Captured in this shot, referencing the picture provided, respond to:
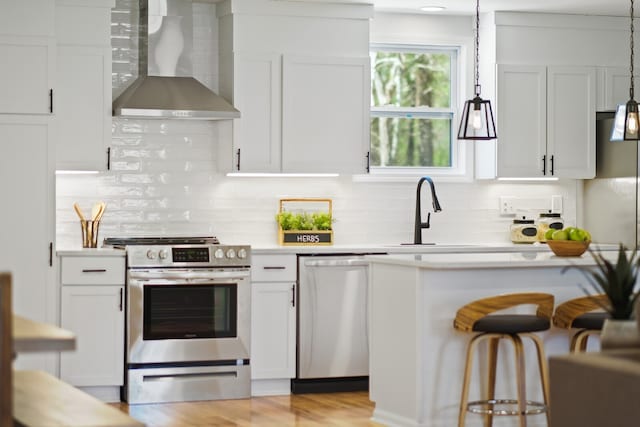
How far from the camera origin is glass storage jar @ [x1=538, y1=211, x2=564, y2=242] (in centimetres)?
775

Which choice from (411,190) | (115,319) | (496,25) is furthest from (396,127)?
(115,319)

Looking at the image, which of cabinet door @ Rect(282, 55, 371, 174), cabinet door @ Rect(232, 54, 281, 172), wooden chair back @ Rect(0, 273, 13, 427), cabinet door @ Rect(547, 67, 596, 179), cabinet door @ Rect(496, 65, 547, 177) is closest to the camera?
wooden chair back @ Rect(0, 273, 13, 427)

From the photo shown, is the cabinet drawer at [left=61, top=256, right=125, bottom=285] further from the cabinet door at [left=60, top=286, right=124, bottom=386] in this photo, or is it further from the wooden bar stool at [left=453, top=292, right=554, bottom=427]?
the wooden bar stool at [left=453, top=292, right=554, bottom=427]

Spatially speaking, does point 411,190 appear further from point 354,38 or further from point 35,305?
point 35,305

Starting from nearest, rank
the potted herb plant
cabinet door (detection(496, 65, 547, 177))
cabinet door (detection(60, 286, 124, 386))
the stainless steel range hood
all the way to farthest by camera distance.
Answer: the potted herb plant < cabinet door (detection(60, 286, 124, 386)) < the stainless steel range hood < cabinet door (detection(496, 65, 547, 177))

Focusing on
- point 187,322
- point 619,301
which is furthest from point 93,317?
point 619,301

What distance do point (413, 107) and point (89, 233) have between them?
8.24 ft

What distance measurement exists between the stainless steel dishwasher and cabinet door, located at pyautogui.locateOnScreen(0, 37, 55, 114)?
1.84 metres

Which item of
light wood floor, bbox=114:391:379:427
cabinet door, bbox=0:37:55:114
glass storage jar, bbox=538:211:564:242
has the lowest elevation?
light wood floor, bbox=114:391:379:427

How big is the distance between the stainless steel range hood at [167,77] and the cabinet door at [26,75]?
1.63 ft

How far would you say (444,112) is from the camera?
789cm

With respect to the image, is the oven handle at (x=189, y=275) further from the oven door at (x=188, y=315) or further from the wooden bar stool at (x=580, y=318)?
the wooden bar stool at (x=580, y=318)

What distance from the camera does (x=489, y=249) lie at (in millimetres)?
7184

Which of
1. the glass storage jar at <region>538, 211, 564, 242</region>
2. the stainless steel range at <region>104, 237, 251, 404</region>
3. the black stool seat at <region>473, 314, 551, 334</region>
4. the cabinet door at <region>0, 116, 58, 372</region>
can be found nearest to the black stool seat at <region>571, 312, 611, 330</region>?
the black stool seat at <region>473, 314, 551, 334</region>
